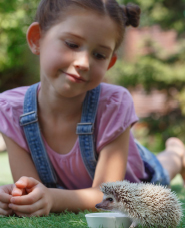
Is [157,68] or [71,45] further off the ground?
[71,45]

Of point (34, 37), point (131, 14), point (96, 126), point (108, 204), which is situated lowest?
point (108, 204)

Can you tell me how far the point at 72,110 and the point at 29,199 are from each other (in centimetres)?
86

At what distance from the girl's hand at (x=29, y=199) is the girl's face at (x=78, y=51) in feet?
2.19

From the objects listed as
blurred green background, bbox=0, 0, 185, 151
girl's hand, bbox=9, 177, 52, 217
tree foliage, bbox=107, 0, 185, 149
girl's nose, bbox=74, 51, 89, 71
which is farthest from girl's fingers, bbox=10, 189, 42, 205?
tree foliage, bbox=107, 0, 185, 149

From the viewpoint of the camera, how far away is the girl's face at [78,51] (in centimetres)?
204

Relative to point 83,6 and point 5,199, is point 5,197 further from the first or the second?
point 83,6

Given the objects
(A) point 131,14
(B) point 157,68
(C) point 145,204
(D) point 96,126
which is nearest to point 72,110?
(D) point 96,126

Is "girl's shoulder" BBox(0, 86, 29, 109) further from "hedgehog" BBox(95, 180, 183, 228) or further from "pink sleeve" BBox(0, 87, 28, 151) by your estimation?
"hedgehog" BBox(95, 180, 183, 228)

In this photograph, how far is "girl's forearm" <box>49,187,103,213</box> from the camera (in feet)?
6.24

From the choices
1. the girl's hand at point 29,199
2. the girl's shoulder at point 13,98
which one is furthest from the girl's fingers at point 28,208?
the girl's shoulder at point 13,98

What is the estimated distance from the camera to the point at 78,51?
204 cm

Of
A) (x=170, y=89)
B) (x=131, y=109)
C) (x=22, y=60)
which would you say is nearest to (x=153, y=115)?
(x=170, y=89)

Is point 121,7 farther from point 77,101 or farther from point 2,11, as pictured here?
point 2,11

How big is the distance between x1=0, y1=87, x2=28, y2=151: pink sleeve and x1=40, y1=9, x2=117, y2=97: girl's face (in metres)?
0.38
